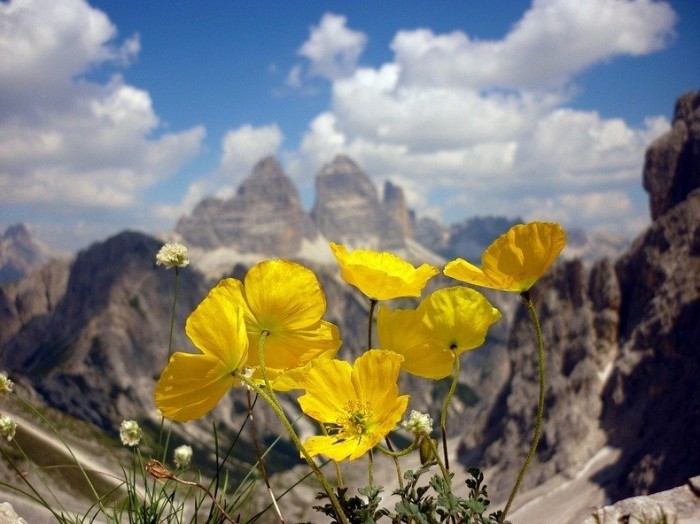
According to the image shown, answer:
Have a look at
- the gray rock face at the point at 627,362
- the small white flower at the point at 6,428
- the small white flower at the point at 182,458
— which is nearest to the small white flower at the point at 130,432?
the small white flower at the point at 182,458

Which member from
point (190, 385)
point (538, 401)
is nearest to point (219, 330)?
point (190, 385)

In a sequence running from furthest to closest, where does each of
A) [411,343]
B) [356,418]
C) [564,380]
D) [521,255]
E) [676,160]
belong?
[564,380] < [676,160] < [411,343] < [521,255] < [356,418]

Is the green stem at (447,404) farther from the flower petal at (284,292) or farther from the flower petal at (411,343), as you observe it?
the flower petal at (284,292)

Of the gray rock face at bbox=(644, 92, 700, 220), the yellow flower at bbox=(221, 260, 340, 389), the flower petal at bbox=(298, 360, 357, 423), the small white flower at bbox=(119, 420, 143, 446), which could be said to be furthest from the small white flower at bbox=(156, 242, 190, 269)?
the gray rock face at bbox=(644, 92, 700, 220)

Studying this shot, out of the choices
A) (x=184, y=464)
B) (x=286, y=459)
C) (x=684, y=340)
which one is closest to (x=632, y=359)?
(x=684, y=340)

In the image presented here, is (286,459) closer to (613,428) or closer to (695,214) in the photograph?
(613,428)

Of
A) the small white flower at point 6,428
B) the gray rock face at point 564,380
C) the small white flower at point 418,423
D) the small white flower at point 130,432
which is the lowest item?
the gray rock face at point 564,380

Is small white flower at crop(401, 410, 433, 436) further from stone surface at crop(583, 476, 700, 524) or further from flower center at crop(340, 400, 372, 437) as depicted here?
stone surface at crop(583, 476, 700, 524)

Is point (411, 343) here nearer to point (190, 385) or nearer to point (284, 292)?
point (284, 292)
